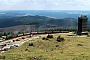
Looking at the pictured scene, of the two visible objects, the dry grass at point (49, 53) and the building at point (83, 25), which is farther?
the building at point (83, 25)

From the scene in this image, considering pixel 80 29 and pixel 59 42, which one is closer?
pixel 59 42

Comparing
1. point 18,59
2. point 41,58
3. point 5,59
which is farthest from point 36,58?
point 5,59

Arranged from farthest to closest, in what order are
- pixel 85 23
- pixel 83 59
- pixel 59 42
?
pixel 85 23
pixel 59 42
pixel 83 59

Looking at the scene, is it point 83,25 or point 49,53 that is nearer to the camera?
point 49,53

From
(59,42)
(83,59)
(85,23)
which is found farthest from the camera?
(85,23)

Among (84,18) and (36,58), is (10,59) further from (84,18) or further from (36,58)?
(84,18)

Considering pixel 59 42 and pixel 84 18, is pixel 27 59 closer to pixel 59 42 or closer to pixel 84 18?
pixel 59 42

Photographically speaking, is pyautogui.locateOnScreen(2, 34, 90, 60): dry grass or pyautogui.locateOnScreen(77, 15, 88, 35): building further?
pyautogui.locateOnScreen(77, 15, 88, 35): building

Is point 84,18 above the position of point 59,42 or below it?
above

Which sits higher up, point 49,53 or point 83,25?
point 83,25
